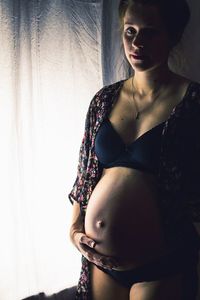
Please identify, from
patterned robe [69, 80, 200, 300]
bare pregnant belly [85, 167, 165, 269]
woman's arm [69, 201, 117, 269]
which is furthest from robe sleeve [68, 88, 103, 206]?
patterned robe [69, 80, 200, 300]

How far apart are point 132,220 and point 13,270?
0.56 meters

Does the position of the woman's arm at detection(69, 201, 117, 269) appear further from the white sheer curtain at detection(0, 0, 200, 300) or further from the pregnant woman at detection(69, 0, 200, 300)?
the white sheer curtain at detection(0, 0, 200, 300)

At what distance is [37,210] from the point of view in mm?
1316

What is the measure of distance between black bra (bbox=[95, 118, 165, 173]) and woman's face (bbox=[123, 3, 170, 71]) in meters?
0.19

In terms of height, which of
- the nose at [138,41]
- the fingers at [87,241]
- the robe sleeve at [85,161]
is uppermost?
the nose at [138,41]

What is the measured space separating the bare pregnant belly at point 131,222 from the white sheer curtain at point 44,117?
0.36 meters

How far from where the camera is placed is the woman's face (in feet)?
3.37

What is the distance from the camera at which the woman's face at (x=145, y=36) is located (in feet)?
3.37

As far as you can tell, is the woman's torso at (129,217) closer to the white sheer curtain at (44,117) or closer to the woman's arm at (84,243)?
the woman's arm at (84,243)

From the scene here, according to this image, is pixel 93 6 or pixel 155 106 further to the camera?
pixel 93 6

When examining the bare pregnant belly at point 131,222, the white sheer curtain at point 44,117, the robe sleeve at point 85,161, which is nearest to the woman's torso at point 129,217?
the bare pregnant belly at point 131,222

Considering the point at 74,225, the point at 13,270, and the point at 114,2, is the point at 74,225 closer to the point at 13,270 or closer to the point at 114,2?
the point at 13,270

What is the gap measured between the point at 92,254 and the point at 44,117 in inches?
20.2

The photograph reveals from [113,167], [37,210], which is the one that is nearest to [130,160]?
[113,167]
